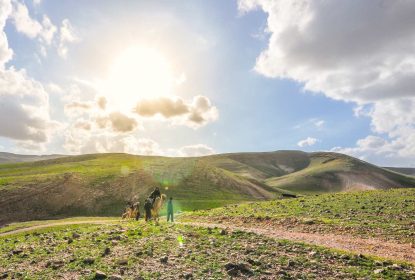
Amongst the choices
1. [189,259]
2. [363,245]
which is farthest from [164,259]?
[363,245]

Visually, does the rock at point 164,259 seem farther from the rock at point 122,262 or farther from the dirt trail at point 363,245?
the dirt trail at point 363,245

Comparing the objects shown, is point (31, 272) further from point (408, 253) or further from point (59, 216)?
point (59, 216)

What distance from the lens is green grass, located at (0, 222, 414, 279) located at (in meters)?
17.3

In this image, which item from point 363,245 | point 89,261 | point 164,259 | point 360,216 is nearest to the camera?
point 164,259

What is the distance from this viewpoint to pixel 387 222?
32.3 meters

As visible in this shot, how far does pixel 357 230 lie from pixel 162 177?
85.9 meters

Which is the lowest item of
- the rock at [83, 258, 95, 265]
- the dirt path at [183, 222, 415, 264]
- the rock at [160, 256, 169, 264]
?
the rock at [83, 258, 95, 265]

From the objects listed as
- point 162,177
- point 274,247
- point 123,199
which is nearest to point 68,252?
point 274,247

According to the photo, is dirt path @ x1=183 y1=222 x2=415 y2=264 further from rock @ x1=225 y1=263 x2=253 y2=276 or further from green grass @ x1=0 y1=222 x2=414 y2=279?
rock @ x1=225 y1=263 x2=253 y2=276

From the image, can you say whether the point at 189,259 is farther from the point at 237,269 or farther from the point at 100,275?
the point at 100,275

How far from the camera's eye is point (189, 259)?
19.5 meters

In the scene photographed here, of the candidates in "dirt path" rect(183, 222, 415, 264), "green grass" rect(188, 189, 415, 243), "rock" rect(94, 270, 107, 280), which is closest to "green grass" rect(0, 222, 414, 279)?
"rock" rect(94, 270, 107, 280)

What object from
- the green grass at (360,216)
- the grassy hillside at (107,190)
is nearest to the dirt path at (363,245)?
the green grass at (360,216)

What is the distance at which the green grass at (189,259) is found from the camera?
17312mm
